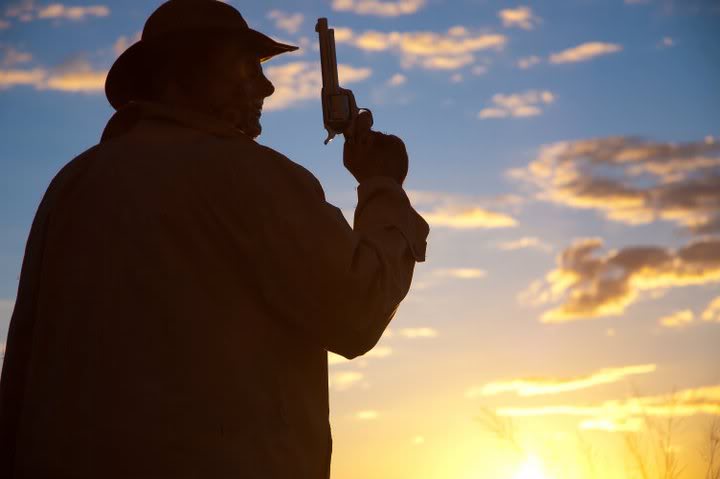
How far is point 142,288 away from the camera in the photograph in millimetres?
2945

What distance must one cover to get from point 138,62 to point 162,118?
33 centimetres

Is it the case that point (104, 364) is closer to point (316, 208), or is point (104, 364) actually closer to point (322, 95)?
point (316, 208)

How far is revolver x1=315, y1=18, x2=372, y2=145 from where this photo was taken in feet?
12.8

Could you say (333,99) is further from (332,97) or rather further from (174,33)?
(174,33)

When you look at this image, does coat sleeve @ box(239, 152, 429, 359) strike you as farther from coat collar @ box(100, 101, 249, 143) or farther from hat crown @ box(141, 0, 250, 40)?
hat crown @ box(141, 0, 250, 40)

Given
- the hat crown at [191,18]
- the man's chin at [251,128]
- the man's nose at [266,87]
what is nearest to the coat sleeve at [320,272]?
the man's chin at [251,128]

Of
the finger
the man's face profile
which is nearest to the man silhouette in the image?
the man's face profile

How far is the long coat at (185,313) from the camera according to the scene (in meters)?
2.82

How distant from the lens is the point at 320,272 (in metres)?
3.06

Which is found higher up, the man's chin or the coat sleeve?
the man's chin

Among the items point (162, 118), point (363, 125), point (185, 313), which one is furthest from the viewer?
point (363, 125)

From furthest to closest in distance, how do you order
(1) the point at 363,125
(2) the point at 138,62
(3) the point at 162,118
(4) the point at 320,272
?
1. (1) the point at 363,125
2. (2) the point at 138,62
3. (3) the point at 162,118
4. (4) the point at 320,272

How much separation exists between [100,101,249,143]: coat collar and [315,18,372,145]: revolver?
1.82 ft

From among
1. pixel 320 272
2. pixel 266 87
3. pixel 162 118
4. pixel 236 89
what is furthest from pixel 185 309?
pixel 266 87
